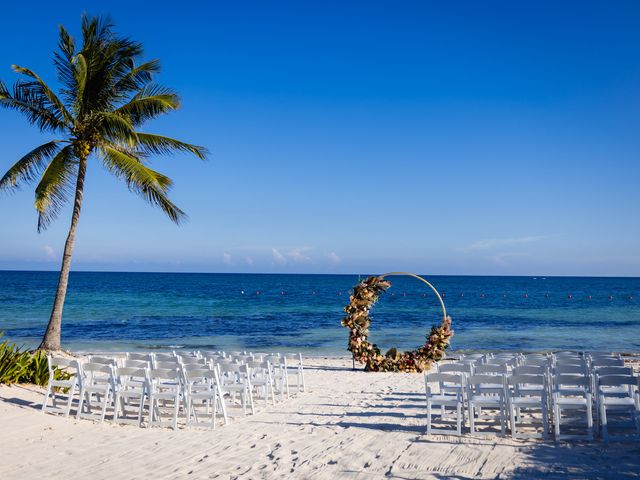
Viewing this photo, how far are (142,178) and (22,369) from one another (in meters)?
5.99

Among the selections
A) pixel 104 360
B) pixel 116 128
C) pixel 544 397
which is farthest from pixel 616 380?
pixel 116 128

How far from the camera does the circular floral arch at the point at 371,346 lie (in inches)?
589

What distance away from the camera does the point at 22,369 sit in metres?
10.5

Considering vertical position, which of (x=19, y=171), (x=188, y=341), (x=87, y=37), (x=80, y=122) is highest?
(x=87, y=37)

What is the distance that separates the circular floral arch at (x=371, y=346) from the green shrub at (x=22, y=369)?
6.90 meters

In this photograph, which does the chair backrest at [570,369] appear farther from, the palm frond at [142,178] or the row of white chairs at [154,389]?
the palm frond at [142,178]

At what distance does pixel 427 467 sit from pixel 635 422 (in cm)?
310

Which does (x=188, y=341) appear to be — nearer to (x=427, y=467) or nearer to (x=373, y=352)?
(x=373, y=352)

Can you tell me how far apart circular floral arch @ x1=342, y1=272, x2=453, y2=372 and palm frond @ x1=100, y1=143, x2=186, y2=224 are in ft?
16.9


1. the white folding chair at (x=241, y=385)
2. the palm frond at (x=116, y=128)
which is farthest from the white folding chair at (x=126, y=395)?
the palm frond at (x=116, y=128)

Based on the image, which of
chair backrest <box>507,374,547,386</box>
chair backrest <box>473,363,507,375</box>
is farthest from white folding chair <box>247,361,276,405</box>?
chair backrest <box>507,374,547,386</box>

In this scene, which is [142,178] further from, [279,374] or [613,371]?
[613,371]

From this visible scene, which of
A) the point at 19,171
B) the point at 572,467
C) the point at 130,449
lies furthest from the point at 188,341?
the point at 572,467

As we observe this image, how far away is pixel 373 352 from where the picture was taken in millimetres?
15430
